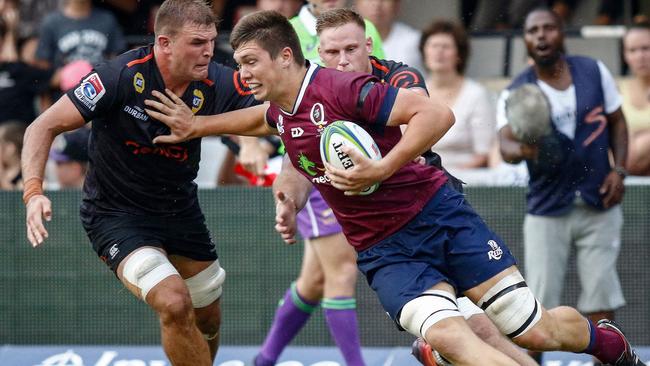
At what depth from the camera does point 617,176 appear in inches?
329

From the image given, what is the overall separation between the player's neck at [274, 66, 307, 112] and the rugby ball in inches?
10.9

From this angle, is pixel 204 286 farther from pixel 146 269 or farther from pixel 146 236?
pixel 146 269

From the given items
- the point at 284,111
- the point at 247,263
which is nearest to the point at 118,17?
the point at 247,263

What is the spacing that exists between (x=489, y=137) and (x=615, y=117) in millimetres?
1613

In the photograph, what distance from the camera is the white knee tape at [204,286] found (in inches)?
292

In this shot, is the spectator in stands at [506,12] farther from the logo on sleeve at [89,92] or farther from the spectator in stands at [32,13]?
the logo on sleeve at [89,92]

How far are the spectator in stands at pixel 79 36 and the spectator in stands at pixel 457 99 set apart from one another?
9.80 feet

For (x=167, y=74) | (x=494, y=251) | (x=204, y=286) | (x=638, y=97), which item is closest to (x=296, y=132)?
(x=167, y=74)

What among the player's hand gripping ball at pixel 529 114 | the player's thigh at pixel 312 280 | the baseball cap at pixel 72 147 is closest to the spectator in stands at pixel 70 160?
the baseball cap at pixel 72 147

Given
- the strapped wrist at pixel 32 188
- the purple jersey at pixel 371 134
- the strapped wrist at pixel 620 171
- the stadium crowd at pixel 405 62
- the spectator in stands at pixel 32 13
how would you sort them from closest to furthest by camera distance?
1. the purple jersey at pixel 371 134
2. the strapped wrist at pixel 32 188
3. the strapped wrist at pixel 620 171
4. the stadium crowd at pixel 405 62
5. the spectator in stands at pixel 32 13

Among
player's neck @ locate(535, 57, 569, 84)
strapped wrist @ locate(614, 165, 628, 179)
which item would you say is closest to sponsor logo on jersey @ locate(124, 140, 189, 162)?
player's neck @ locate(535, 57, 569, 84)

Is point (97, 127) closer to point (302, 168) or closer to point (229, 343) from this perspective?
point (302, 168)

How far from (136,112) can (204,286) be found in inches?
48.3

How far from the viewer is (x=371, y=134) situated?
20.2 feet
